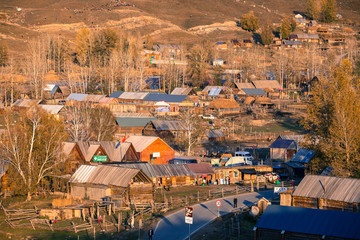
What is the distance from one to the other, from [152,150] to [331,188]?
28.8 metres

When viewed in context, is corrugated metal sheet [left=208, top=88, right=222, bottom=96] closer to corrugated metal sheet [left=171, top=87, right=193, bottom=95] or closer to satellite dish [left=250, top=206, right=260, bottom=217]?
corrugated metal sheet [left=171, top=87, right=193, bottom=95]

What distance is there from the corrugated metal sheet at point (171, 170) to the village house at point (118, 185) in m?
6.81

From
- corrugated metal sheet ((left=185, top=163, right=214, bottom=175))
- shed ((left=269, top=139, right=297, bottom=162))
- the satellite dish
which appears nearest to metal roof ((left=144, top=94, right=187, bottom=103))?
shed ((left=269, top=139, right=297, bottom=162))

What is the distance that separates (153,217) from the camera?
36.8 m

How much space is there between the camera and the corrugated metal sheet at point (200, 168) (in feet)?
172

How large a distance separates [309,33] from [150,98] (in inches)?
3563

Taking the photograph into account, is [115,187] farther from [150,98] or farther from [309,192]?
[150,98]

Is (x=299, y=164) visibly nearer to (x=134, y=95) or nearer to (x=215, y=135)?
(x=215, y=135)

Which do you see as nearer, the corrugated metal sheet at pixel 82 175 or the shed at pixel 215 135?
the corrugated metal sheet at pixel 82 175

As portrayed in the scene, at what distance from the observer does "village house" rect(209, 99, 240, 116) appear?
90.2 meters

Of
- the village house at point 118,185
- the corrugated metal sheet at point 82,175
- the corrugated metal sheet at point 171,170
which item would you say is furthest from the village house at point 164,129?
the village house at point 118,185

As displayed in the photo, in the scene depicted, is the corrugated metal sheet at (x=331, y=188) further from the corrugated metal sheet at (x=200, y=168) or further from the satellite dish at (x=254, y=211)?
the corrugated metal sheet at (x=200, y=168)

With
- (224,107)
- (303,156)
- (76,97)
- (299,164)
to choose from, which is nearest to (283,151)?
(303,156)

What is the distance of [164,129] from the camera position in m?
72.6
